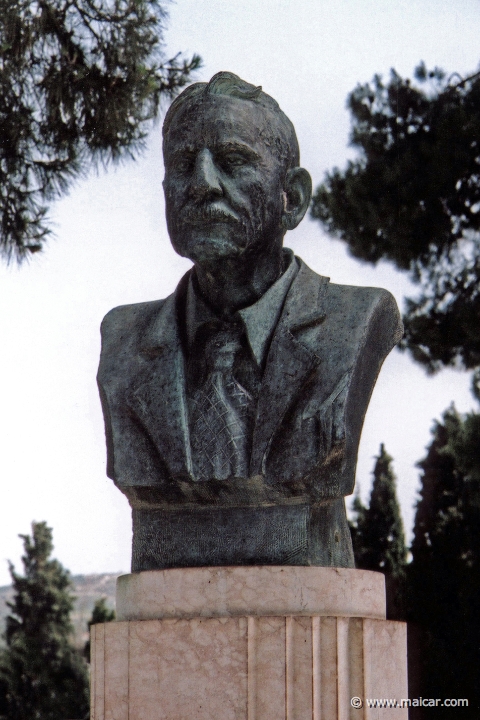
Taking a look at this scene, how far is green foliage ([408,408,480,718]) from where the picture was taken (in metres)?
9.40

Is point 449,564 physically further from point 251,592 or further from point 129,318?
point 251,592

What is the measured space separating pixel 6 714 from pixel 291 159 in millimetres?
7786

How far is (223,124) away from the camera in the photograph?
4.55 meters

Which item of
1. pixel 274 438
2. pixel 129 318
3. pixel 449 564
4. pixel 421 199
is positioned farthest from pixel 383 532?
pixel 274 438

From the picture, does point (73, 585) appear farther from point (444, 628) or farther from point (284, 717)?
point (284, 717)

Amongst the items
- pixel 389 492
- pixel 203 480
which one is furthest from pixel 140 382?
pixel 389 492

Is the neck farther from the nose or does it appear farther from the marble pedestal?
the marble pedestal

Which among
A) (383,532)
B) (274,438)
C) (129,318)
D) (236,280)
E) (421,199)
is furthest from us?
(383,532)

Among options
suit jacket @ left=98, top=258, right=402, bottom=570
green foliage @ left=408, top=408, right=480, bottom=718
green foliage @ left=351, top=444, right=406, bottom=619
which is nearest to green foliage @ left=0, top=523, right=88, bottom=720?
green foliage @ left=351, top=444, right=406, bottom=619

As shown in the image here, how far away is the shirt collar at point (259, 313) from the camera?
4.58m

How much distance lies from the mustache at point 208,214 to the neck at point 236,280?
0.54 ft

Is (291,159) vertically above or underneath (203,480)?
above

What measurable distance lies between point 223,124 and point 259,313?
590mm

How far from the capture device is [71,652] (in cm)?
1241
